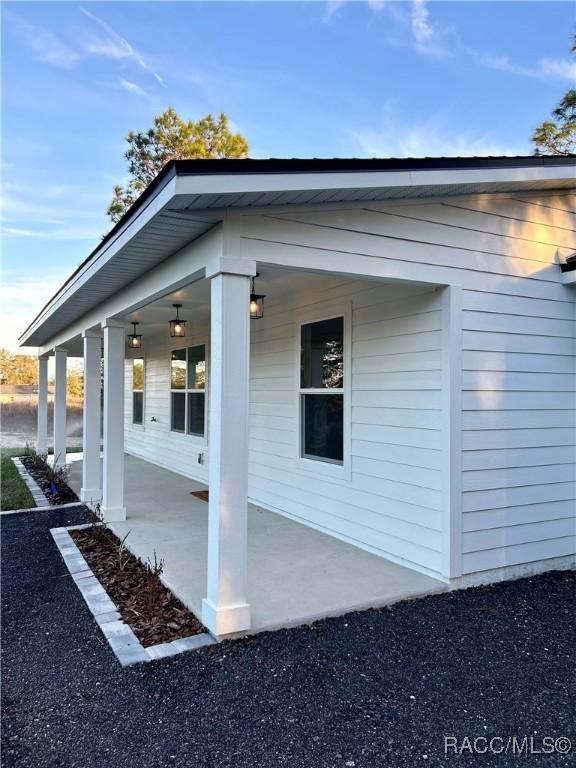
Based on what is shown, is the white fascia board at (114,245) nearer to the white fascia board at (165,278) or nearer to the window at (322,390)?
the white fascia board at (165,278)

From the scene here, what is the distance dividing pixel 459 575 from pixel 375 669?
142cm

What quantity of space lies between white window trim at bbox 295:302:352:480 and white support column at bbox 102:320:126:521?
2123 millimetres

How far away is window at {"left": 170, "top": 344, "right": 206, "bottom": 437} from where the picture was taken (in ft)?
28.0

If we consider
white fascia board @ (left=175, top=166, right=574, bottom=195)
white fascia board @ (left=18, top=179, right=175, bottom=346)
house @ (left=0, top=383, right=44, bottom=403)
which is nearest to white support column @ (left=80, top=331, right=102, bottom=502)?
white fascia board @ (left=18, top=179, right=175, bottom=346)

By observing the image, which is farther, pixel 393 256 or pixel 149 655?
pixel 393 256

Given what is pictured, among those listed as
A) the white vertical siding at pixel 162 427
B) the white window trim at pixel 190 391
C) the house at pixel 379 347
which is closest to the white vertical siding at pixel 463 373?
the house at pixel 379 347

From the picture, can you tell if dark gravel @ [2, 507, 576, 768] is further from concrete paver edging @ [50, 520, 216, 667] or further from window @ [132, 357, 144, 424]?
window @ [132, 357, 144, 424]

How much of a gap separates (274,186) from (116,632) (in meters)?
2.97

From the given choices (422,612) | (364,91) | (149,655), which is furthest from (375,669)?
(364,91)

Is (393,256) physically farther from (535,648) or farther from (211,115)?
(211,115)

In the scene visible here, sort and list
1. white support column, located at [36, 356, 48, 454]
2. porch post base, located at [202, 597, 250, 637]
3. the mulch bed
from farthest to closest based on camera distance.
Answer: white support column, located at [36, 356, 48, 454]
the mulch bed
porch post base, located at [202, 597, 250, 637]

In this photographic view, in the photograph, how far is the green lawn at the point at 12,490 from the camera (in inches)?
274

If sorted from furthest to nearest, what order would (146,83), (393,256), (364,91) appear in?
(146,83) → (364,91) → (393,256)

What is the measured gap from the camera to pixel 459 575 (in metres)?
3.92
